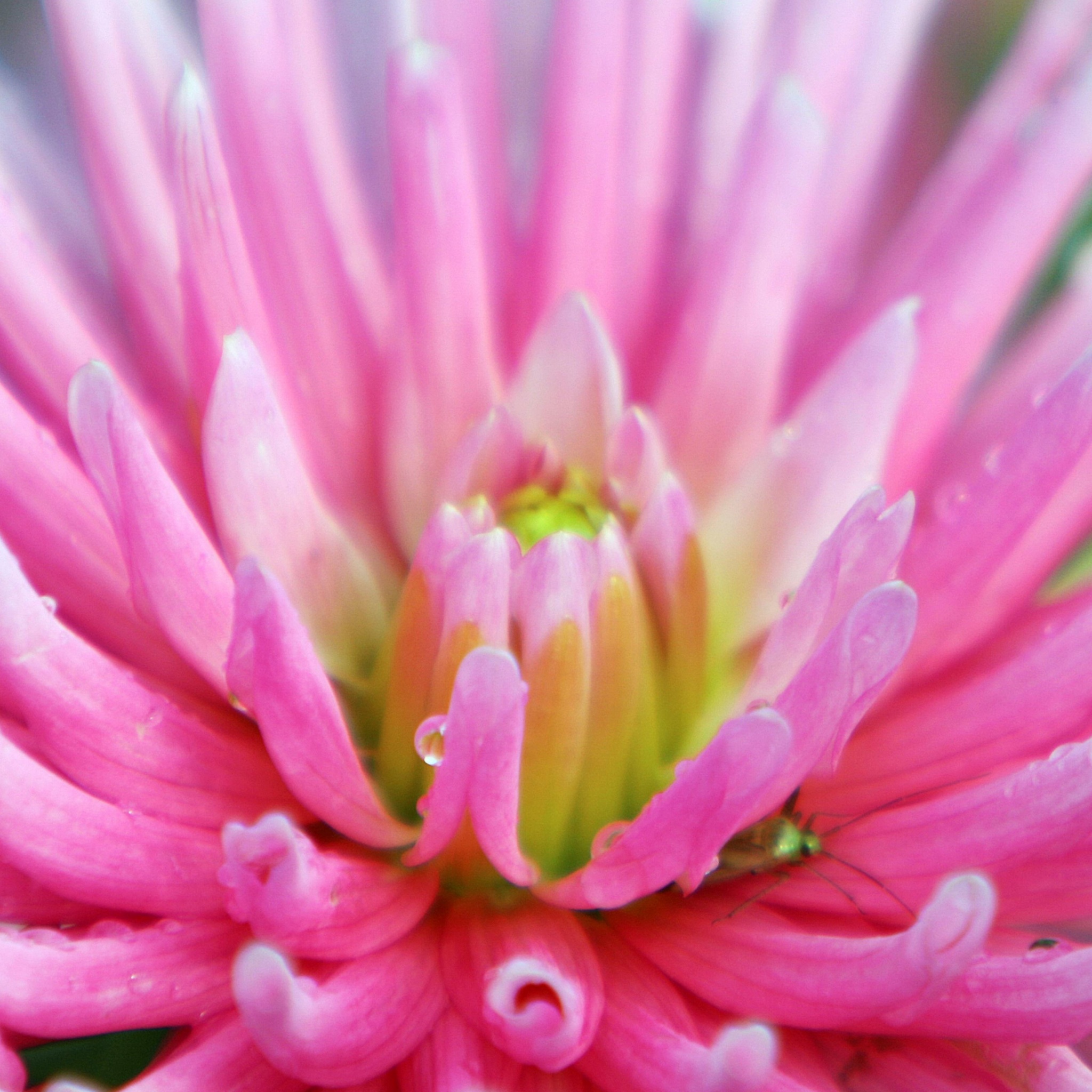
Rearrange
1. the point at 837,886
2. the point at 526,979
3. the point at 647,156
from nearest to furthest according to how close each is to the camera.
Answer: the point at 526,979 → the point at 837,886 → the point at 647,156

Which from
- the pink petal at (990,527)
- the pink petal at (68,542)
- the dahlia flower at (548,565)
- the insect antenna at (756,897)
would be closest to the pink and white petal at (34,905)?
the dahlia flower at (548,565)

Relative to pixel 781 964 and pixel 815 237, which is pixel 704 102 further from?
pixel 781 964

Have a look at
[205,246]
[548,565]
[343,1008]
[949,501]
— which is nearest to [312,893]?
[343,1008]

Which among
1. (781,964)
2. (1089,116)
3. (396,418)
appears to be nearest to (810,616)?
(781,964)

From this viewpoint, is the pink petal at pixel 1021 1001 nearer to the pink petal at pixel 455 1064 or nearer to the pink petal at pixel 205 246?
the pink petal at pixel 455 1064

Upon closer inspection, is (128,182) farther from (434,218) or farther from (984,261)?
(984,261)
